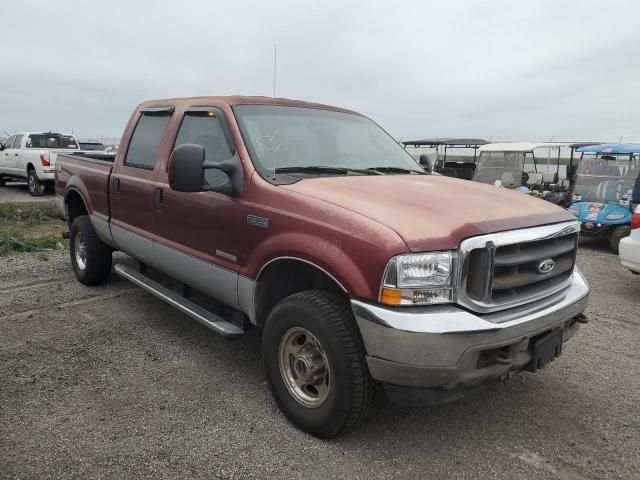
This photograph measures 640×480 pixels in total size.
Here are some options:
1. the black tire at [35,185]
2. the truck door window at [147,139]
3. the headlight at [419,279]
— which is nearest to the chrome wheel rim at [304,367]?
the headlight at [419,279]

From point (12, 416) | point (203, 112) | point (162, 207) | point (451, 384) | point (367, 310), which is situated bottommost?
point (12, 416)

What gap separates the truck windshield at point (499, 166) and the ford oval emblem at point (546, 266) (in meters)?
10.6

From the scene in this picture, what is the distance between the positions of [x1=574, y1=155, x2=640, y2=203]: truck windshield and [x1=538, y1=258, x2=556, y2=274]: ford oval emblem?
8054mm

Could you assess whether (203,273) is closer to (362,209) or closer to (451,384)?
(362,209)

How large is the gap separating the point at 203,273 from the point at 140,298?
2.09m

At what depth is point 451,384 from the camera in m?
2.47

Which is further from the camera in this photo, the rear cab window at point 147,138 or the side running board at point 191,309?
the rear cab window at point 147,138

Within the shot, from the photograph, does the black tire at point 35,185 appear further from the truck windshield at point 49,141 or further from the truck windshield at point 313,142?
the truck windshield at point 313,142

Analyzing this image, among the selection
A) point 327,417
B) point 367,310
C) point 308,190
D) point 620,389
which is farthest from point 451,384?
point 620,389

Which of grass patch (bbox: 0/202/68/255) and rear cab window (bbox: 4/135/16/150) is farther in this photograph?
rear cab window (bbox: 4/135/16/150)

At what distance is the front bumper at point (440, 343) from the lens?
7.77ft

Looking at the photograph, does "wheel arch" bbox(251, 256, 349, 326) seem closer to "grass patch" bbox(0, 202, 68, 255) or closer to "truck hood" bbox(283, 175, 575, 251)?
"truck hood" bbox(283, 175, 575, 251)

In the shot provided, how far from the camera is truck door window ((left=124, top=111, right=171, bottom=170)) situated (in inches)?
171

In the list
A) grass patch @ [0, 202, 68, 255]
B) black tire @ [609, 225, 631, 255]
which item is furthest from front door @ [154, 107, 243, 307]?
black tire @ [609, 225, 631, 255]
